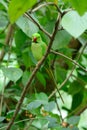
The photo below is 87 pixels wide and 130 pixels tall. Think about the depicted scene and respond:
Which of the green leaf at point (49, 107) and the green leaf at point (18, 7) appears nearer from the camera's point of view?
the green leaf at point (18, 7)

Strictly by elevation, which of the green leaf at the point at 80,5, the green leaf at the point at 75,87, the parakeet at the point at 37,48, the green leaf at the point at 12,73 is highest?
the green leaf at the point at 80,5

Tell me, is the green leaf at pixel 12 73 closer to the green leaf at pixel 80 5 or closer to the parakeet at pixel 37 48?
the parakeet at pixel 37 48

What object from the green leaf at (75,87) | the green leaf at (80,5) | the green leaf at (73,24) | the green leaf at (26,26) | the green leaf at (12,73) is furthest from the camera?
the green leaf at (75,87)

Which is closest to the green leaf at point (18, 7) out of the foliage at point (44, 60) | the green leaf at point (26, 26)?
the foliage at point (44, 60)

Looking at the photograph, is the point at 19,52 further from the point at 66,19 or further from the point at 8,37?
the point at 66,19

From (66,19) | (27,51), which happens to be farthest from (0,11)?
(66,19)

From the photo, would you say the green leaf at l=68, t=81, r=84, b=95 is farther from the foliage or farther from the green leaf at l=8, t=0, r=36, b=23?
the green leaf at l=8, t=0, r=36, b=23
